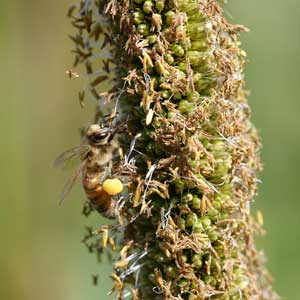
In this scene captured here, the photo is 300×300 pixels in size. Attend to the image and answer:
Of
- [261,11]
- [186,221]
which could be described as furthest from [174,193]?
[261,11]

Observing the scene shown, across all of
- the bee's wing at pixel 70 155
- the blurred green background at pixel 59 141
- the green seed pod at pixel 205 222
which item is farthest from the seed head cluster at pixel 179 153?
the blurred green background at pixel 59 141

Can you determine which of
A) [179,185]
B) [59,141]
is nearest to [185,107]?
[179,185]

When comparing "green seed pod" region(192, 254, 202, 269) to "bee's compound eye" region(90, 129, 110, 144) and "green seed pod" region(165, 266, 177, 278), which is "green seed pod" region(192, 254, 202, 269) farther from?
"bee's compound eye" region(90, 129, 110, 144)

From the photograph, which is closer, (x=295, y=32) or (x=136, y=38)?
(x=136, y=38)

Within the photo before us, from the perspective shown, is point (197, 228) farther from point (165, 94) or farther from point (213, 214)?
point (165, 94)

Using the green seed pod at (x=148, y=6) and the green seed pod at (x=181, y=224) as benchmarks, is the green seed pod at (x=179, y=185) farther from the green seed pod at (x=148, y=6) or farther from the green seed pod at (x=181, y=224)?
the green seed pod at (x=148, y=6)

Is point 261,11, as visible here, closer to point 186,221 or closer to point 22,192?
point 22,192
